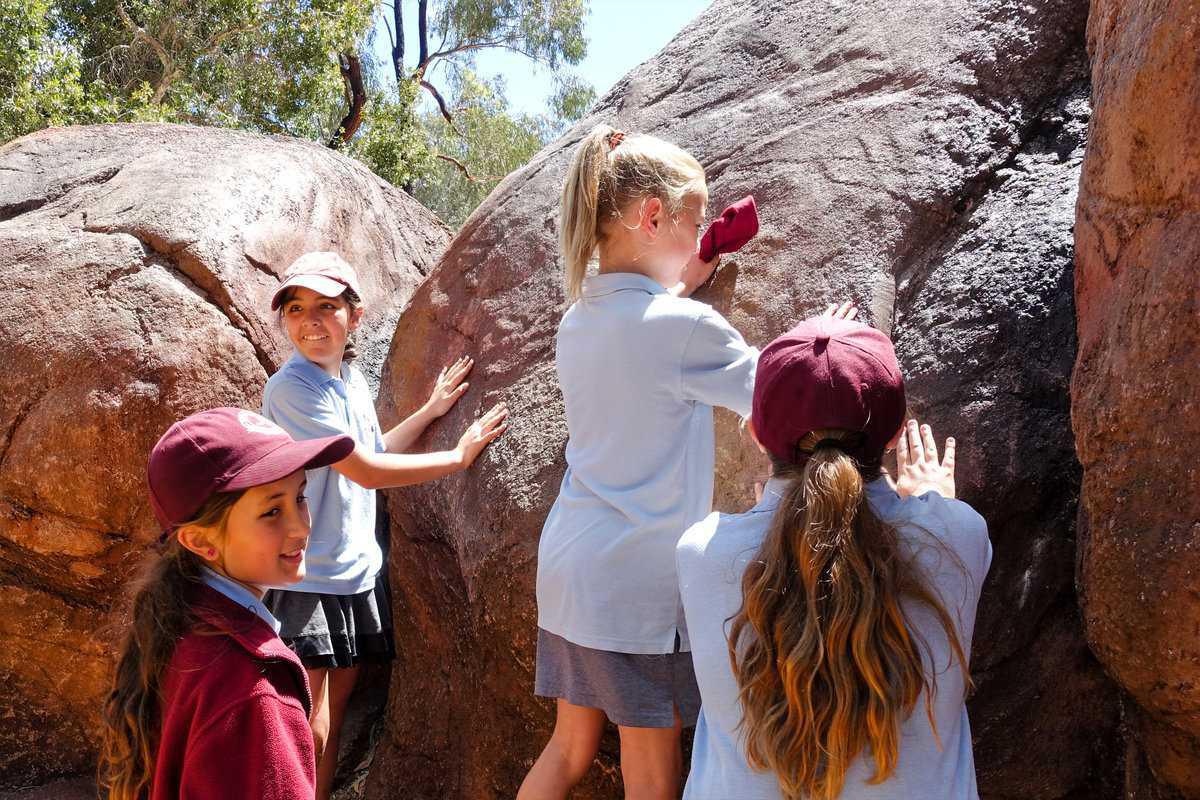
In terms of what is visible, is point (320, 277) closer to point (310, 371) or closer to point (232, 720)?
point (310, 371)

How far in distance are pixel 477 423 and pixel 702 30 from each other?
1621 millimetres

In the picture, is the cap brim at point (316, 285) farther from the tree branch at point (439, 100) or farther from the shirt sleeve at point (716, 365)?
the tree branch at point (439, 100)

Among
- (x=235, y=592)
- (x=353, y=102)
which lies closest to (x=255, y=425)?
(x=235, y=592)

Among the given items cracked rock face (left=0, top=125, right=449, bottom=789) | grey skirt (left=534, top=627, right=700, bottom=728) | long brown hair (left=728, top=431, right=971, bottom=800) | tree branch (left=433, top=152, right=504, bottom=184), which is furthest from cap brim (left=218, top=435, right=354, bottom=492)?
tree branch (left=433, top=152, right=504, bottom=184)

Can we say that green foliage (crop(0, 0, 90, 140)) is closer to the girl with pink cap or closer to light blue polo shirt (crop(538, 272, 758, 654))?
the girl with pink cap

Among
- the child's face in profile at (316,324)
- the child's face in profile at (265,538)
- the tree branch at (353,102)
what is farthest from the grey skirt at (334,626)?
the tree branch at (353,102)

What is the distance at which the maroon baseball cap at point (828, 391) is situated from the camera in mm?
1871

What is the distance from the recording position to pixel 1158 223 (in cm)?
236

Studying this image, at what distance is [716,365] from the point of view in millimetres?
2385

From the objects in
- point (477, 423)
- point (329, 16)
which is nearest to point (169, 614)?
point (477, 423)

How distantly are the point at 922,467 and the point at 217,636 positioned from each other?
1346 millimetres

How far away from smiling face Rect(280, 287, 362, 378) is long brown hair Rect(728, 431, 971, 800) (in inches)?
75.4

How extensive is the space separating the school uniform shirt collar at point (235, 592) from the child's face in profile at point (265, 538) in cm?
3

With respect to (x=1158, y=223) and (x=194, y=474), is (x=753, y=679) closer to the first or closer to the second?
(x=194, y=474)
